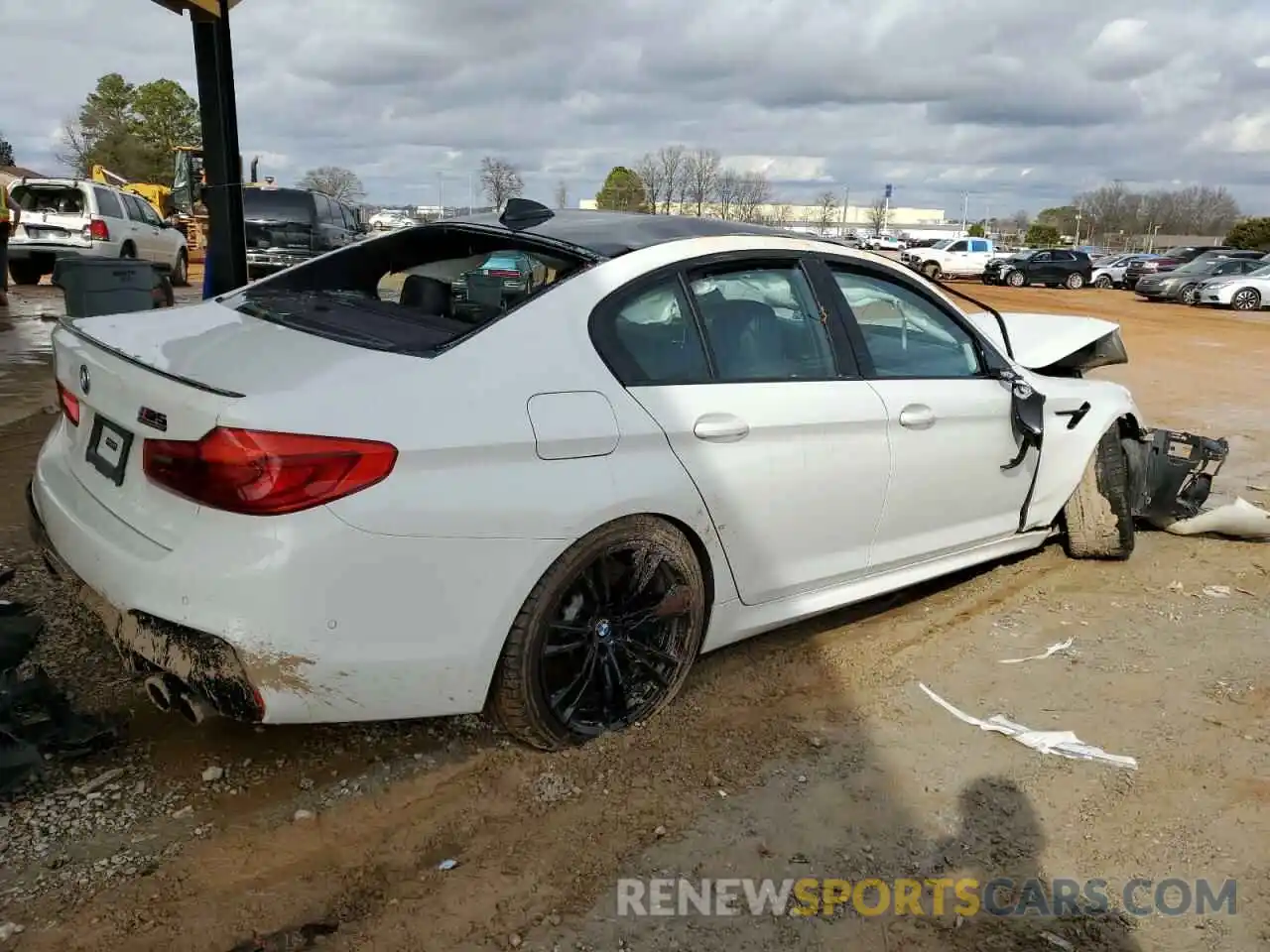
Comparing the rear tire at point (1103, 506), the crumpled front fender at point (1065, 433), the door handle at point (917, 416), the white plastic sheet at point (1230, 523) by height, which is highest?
the door handle at point (917, 416)

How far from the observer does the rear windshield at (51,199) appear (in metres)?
16.3

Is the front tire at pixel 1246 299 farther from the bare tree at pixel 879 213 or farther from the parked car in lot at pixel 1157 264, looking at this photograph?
the bare tree at pixel 879 213

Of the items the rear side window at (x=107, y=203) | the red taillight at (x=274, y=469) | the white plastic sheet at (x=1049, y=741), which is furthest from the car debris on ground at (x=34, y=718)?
the rear side window at (x=107, y=203)

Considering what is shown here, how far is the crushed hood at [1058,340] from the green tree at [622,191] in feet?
170

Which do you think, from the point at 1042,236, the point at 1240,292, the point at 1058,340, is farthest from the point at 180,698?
the point at 1042,236

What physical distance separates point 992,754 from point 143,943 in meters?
2.39

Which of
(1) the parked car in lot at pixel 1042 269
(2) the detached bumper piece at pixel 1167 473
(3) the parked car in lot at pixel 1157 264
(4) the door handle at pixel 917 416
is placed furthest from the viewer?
(3) the parked car in lot at pixel 1157 264

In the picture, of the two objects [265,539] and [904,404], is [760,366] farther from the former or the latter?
[265,539]

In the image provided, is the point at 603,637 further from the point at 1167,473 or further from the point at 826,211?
the point at 826,211

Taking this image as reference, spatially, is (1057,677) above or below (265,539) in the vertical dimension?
below

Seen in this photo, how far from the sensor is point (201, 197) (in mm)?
7965

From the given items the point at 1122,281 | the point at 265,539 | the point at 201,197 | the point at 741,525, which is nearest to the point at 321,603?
the point at 265,539

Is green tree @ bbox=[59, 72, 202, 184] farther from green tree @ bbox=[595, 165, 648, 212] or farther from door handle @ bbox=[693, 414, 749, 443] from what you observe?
door handle @ bbox=[693, 414, 749, 443]

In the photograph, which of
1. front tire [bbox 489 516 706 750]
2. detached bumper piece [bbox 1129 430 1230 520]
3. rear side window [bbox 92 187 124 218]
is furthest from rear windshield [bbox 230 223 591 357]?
rear side window [bbox 92 187 124 218]
